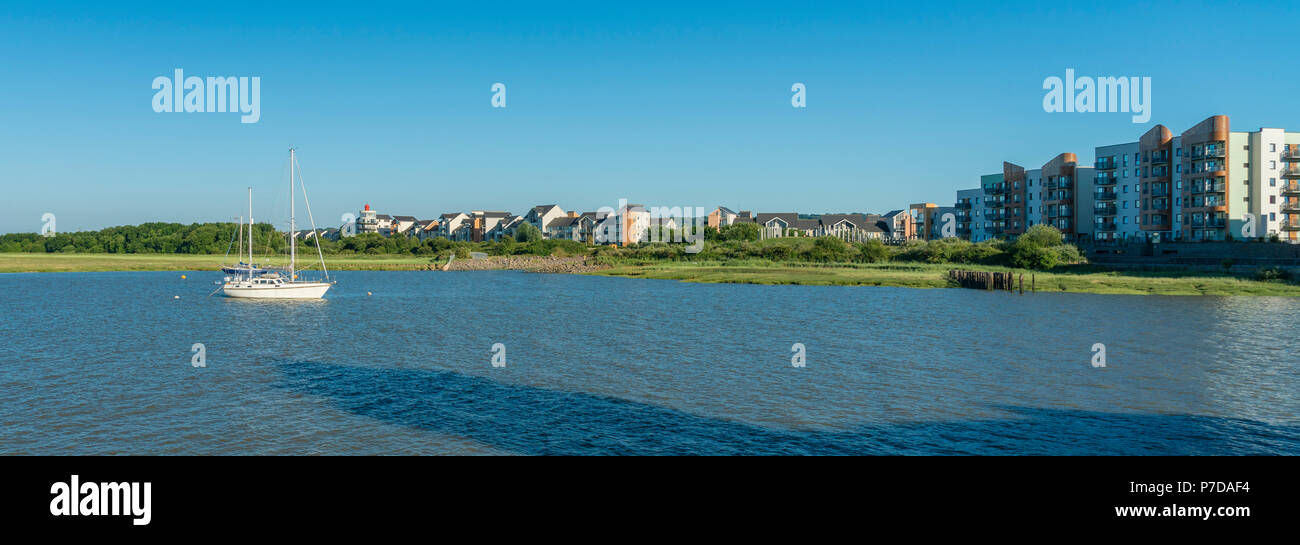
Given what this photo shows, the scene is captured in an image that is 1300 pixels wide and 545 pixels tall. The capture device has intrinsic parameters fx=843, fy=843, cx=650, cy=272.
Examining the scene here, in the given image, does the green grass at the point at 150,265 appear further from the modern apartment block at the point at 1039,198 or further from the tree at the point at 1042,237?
the modern apartment block at the point at 1039,198

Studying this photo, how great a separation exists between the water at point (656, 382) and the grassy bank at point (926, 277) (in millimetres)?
13254

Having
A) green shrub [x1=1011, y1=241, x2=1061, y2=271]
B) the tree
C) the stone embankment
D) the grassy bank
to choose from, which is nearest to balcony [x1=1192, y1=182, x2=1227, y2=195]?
the tree

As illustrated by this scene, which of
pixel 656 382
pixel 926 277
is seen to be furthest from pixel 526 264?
pixel 656 382

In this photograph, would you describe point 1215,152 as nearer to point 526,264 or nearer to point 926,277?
point 926,277

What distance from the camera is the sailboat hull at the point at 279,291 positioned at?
222ft

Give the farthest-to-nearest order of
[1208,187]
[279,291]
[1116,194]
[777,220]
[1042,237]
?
[777,220] → [1116,194] → [1042,237] → [1208,187] → [279,291]

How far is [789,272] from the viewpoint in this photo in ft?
342

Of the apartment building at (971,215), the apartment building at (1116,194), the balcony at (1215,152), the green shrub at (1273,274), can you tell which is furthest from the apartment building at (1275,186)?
the apartment building at (971,215)

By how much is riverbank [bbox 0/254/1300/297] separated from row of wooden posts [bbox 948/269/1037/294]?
3.59 ft

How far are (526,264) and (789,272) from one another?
199 ft

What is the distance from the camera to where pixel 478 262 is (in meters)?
152

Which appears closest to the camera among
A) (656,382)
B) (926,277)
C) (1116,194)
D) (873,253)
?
(656,382)

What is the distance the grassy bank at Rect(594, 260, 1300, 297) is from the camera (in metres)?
72.3

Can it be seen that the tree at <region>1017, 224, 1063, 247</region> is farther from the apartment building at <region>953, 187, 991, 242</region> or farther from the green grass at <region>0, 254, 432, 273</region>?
the green grass at <region>0, 254, 432, 273</region>
